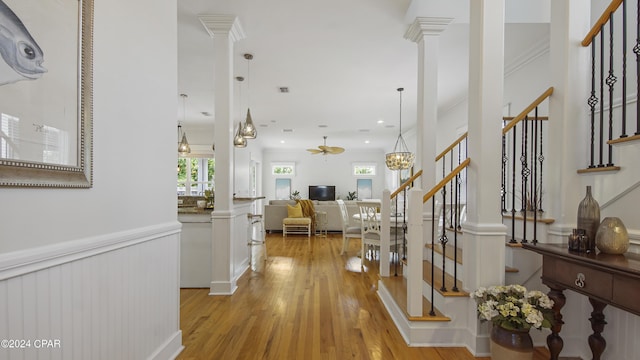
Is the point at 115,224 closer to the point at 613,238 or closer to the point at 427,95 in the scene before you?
the point at 613,238

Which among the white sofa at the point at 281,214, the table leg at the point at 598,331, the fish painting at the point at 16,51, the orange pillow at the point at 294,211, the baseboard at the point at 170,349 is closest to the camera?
the fish painting at the point at 16,51

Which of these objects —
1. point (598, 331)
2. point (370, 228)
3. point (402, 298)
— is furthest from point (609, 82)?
point (370, 228)

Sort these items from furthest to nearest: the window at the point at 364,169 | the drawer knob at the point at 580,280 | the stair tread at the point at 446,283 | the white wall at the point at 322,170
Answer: the window at the point at 364,169
the white wall at the point at 322,170
the stair tread at the point at 446,283
the drawer knob at the point at 580,280

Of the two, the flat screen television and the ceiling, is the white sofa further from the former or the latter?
the flat screen television

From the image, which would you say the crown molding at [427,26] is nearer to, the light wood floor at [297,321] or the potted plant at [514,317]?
the potted plant at [514,317]

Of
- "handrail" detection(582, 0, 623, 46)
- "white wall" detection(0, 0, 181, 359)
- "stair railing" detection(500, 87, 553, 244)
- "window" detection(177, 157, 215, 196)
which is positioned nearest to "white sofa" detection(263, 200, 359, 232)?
"window" detection(177, 157, 215, 196)

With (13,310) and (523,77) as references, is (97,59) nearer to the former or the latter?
(13,310)

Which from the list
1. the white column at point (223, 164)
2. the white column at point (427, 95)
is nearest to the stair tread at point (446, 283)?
the white column at point (427, 95)

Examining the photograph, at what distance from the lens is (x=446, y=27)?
3.08 m

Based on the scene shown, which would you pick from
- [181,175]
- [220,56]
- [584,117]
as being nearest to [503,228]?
[584,117]

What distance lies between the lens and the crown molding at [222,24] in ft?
9.55

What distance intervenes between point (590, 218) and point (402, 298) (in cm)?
148

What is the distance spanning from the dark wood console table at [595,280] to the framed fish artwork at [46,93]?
238 cm

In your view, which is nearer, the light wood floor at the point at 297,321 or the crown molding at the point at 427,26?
the light wood floor at the point at 297,321
